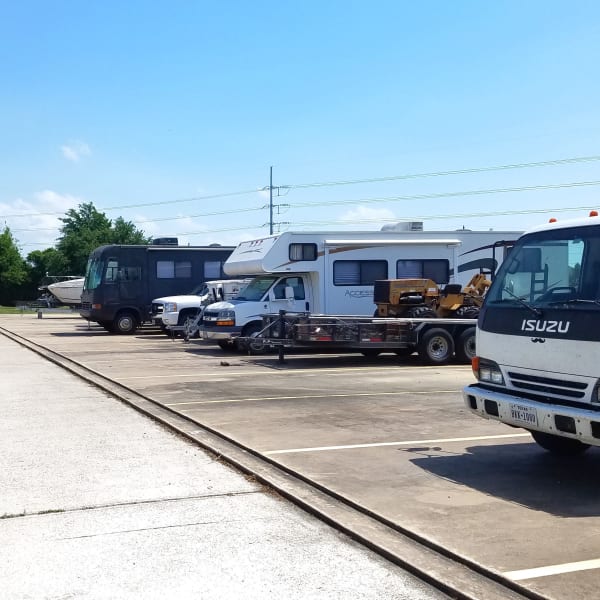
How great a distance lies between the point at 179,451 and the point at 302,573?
3.73 metres

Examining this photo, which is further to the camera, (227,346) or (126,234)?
(126,234)

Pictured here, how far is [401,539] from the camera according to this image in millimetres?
5508

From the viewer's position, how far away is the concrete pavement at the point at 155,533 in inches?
187

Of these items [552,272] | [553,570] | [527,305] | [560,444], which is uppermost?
[552,272]

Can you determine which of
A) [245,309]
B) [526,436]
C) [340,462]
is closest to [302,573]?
[340,462]

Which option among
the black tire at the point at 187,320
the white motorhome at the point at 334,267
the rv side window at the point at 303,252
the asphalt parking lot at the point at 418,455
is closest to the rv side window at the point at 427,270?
the white motorhome at the point at 334,267

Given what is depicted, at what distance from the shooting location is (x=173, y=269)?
28.7 m

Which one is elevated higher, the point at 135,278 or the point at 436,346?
the point at 135,278

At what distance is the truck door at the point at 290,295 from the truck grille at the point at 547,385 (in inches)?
498

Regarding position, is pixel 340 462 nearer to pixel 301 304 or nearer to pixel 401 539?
pixel 401 539

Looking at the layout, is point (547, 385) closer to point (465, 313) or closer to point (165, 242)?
point (465, 313)

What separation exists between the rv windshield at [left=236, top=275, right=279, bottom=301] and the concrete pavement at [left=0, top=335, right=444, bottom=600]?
10.7 metres

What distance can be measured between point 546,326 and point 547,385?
0.50 m

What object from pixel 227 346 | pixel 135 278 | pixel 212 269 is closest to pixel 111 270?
pixel 135 278
